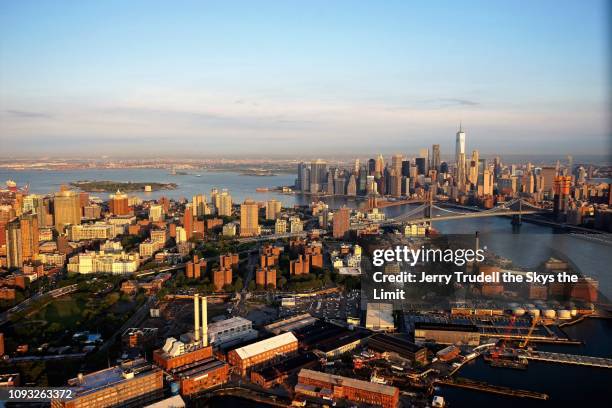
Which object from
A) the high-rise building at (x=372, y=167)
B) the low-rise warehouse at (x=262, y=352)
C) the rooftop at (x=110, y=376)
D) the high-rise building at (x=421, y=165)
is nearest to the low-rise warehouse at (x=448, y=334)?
the low-rise warehouse at (x=262, y=352)

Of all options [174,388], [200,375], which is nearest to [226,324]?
[200,375]

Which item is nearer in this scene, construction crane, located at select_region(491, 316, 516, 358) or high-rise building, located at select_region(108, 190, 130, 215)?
construction crane, located at select_region(491, 316, 516, 358)

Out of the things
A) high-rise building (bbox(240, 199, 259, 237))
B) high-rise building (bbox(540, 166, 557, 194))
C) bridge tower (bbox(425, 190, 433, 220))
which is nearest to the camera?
high-rise building (bbox(240, 199, 259, 237))

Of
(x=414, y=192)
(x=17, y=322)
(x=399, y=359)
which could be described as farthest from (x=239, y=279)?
(x=414, y=192)

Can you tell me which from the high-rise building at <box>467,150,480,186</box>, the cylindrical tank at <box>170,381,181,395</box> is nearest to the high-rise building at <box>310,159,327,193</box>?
the high-rise building at <box>467,150,480,186</box>

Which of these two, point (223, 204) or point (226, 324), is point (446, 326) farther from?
point (223, 204)

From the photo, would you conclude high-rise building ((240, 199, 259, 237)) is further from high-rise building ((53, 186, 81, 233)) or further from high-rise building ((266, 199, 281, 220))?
high-rise building ((53, 186, 81, 233))

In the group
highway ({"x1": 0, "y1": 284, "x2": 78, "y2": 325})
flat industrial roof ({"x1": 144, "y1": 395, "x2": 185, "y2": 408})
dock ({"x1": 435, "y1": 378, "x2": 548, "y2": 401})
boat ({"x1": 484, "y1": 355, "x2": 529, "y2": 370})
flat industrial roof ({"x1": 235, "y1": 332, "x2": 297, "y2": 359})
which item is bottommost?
dock ({"x1": 435, "y1": 378, "x2": 548, "y2": 401})
